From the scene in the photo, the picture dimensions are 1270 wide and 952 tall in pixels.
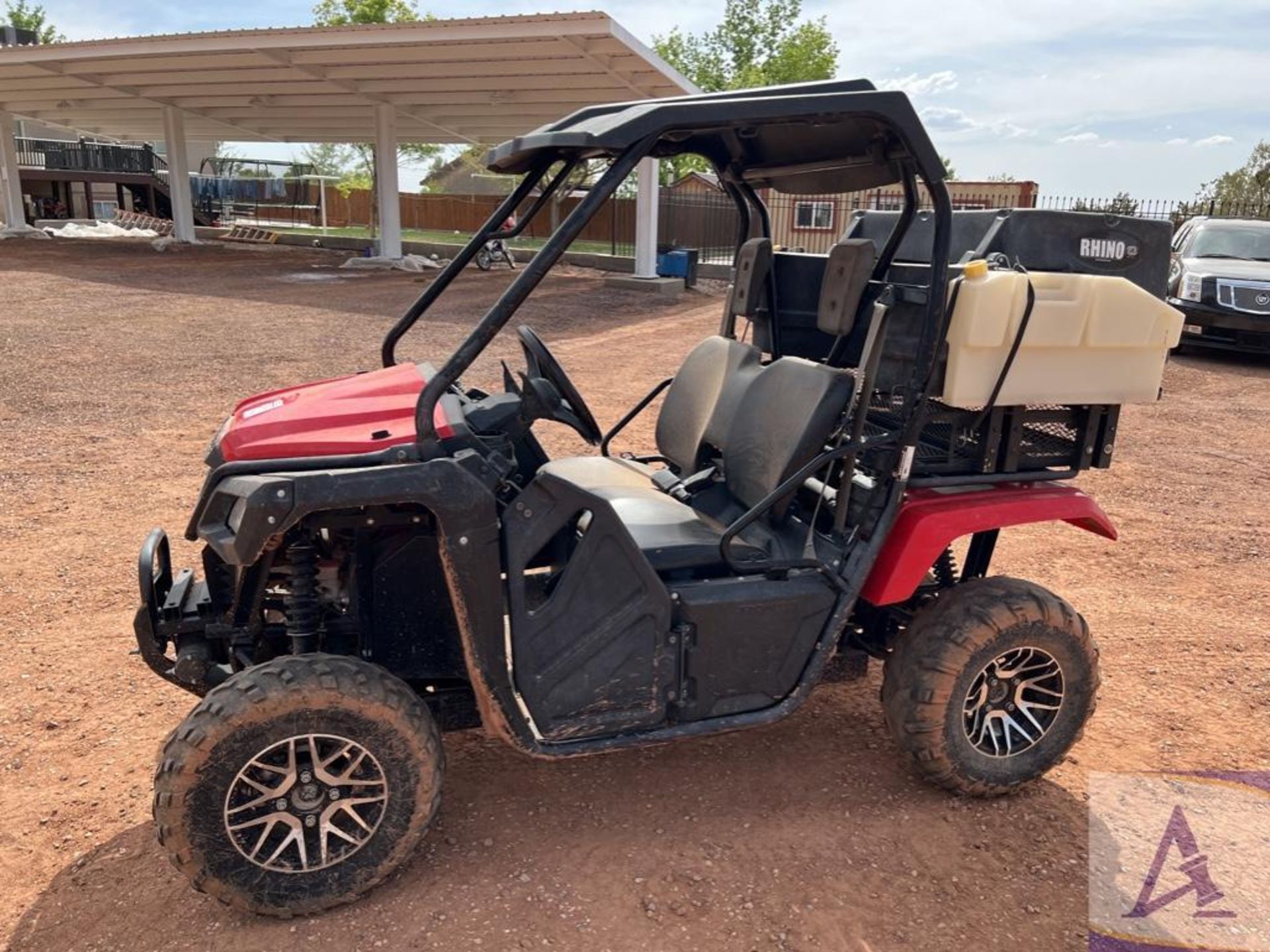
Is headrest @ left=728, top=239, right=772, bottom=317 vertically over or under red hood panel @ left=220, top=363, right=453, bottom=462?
over

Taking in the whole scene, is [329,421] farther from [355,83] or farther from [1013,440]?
[355,83]

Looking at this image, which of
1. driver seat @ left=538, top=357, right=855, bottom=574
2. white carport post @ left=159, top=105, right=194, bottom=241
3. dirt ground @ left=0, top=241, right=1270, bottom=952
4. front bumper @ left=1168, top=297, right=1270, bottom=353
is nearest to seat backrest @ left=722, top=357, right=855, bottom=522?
driver seat @ left=538, top=357, right=855, bottom=574

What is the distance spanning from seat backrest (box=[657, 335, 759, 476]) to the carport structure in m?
11.5

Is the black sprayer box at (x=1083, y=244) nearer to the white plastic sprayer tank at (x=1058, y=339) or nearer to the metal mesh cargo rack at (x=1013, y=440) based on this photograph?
the white plastic sprayer tank at (x=1058, y=339)

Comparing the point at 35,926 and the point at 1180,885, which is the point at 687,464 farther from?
the point at 35,926

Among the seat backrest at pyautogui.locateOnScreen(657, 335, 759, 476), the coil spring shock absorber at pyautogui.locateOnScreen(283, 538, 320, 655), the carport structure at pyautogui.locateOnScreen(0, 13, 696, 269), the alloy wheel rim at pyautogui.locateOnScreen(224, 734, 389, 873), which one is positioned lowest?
the alloy wheel rim at pyautogui.locateOnScreen(224, 734, 389, 873)

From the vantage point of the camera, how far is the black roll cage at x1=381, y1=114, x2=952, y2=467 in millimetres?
2449

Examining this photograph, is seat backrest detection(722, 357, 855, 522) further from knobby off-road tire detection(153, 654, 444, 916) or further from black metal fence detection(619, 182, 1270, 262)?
black metal fence detection(619, 182, 1270, 262)

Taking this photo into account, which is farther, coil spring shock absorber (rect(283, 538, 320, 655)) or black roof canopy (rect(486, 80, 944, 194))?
coil spring shock absorber (rect(283, 538, 320, 655))

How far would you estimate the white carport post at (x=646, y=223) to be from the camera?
57.0 feet

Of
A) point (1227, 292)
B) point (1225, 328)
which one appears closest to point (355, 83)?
point (1227, 292)

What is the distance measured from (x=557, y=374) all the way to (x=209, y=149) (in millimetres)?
49338

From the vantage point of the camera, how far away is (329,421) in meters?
2.64

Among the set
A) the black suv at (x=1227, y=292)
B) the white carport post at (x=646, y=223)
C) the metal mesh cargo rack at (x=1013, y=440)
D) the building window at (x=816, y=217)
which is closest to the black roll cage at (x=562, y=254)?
the metal mesh cargo rack at (x=1013, y=440)
